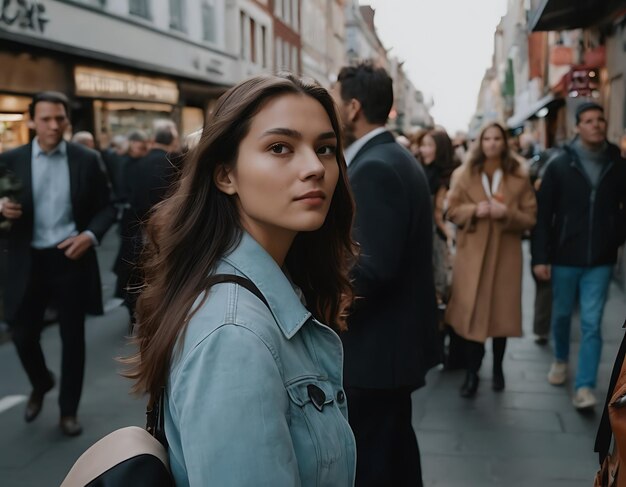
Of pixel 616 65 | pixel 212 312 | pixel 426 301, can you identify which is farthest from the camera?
pixel 616 65

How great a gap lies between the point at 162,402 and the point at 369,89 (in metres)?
2.28

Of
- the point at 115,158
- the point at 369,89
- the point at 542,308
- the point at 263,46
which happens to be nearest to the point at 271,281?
the point at 369,89

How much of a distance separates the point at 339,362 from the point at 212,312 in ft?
1.35

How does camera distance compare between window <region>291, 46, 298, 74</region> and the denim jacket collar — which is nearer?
the denim jacket collar

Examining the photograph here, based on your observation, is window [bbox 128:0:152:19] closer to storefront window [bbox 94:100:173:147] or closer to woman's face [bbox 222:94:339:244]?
storefront window [bbox 94:100:173:147]

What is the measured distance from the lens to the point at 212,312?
1.37m

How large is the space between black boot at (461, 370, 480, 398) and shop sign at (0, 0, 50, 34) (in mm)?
12271

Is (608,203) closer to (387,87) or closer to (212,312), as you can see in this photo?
(387,87)

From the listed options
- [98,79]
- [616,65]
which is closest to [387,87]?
[616,65]

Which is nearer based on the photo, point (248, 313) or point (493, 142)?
point (248, 313)

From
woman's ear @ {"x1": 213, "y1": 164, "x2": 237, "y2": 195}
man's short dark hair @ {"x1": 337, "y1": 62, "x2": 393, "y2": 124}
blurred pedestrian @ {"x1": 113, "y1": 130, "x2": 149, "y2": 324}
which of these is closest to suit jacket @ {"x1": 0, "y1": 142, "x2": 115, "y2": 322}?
blurred pedestrian @ {"x1": 113, "y1": 130, "x2": 149, "y2": 324}

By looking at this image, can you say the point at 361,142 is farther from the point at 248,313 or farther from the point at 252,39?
the point at 252,39

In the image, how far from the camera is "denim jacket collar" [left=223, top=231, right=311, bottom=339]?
1.50 meters

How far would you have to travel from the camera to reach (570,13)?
501 inches
